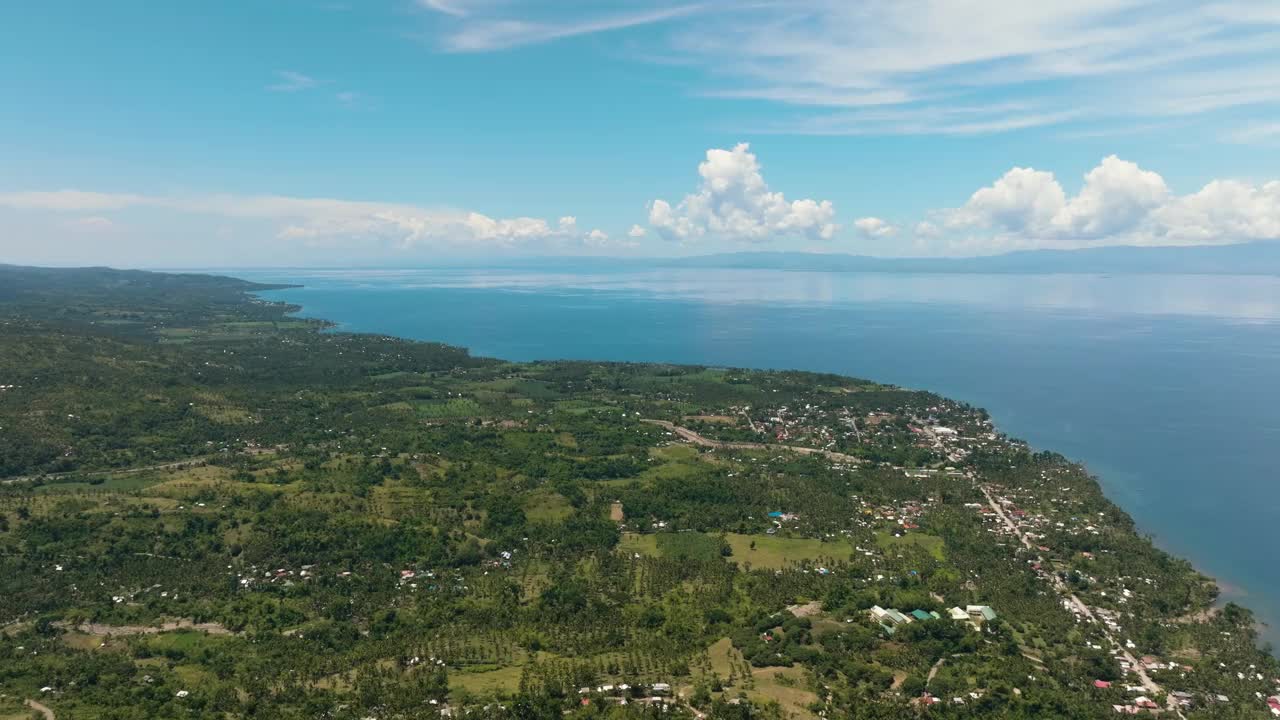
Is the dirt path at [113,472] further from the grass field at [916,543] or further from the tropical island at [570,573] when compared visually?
the grass field at [916,543]

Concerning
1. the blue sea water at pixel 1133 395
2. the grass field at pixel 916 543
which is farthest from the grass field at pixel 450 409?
the grass field at pixel 916 543

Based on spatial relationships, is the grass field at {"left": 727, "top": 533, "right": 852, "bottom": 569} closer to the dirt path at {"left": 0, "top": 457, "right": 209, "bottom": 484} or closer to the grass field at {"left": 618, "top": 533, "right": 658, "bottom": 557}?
the grass field at {"left": 618, "top": 533, "right": 658, "bottom": 557}

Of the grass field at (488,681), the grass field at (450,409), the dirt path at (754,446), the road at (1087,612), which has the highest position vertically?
the grass field at (450,409)

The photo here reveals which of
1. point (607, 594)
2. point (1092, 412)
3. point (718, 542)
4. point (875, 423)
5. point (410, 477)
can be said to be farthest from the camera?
point (1092, 412)

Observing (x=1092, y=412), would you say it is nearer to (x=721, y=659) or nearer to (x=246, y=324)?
(x=721, y=659)

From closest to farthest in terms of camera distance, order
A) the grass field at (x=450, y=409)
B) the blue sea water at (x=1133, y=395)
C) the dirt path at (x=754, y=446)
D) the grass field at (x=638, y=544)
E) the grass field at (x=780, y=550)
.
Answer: the grass field at (x=780, y=550)
the grass field at (x=638, y=544)
the blue sea water at (x=1133, y=395)
the dirt path at (x=754, y=446)
the grass field at (x=450, y=409)

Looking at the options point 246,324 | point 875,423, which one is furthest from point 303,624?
point 246,324
